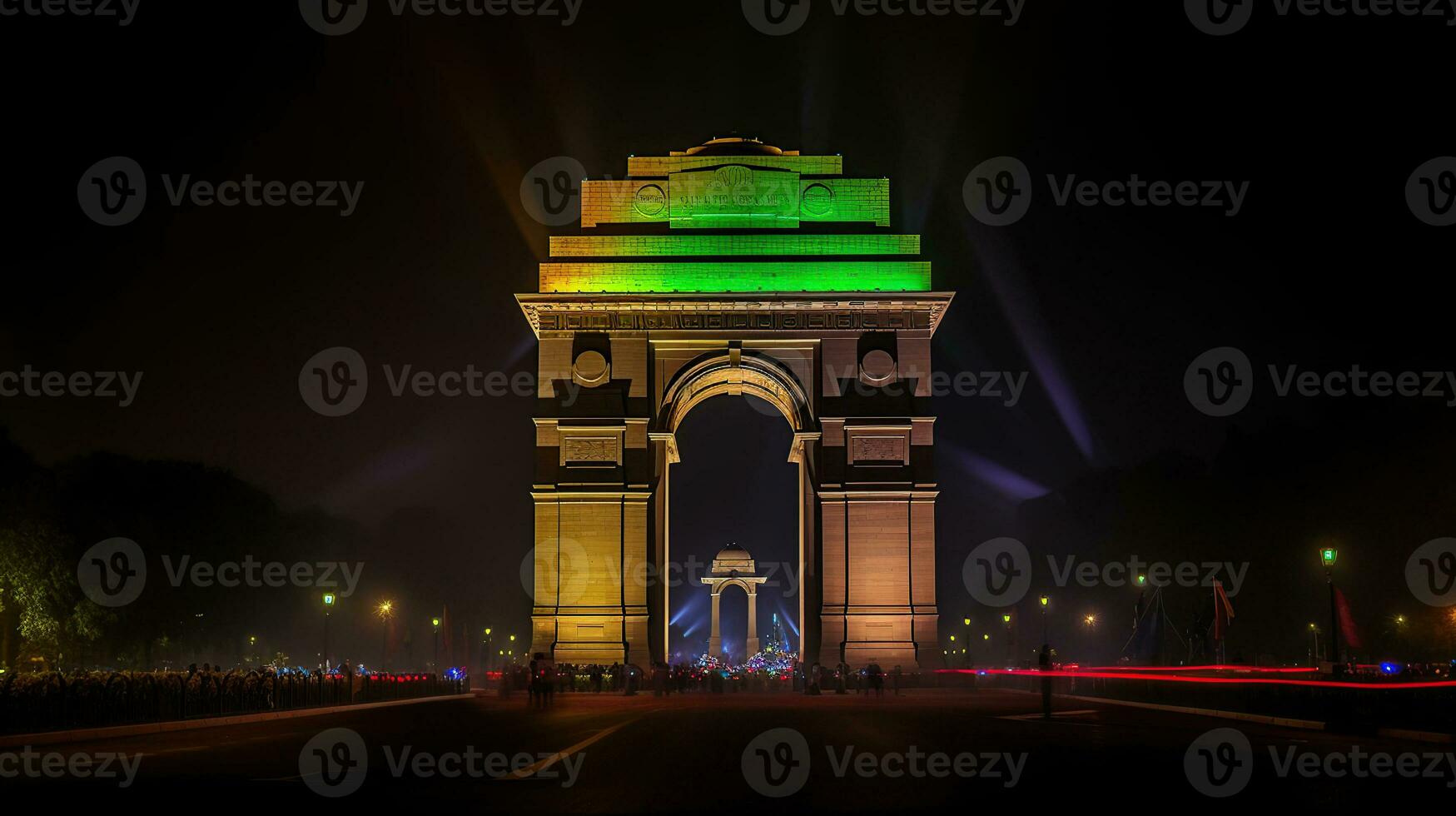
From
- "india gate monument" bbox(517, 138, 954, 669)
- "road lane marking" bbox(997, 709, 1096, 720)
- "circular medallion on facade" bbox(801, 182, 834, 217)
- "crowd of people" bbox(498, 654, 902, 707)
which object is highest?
"circular medallion on facade" bbox(801, 182, 834, 217)

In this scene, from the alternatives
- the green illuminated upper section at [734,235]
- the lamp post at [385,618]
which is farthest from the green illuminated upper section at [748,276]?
the lamp post at [385,618]

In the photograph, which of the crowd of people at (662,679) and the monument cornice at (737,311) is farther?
the monument cornice at (737,311)

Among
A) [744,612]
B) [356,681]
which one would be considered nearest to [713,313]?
[356,681]

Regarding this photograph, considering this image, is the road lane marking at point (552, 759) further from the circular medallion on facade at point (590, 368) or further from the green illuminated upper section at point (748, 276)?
the green illuminated upper section at point (748, 276)

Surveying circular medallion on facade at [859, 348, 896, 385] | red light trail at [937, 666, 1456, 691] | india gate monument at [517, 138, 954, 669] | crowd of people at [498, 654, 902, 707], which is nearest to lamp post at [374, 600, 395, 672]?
india gate monument at [517, 138, 954, 669]

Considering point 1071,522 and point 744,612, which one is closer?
point 1071,522

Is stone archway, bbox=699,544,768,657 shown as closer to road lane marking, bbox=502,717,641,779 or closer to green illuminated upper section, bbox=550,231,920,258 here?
green illuminated upper section, bbox=550,231,920,258

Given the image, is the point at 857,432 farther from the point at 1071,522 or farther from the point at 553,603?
the point at 1071,522
